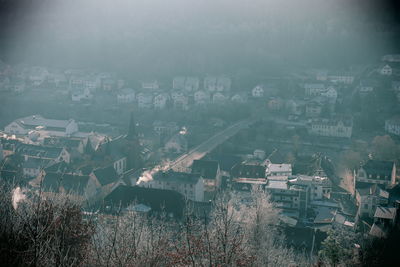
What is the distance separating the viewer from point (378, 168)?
477 inches

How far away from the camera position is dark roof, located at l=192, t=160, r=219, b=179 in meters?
11.5

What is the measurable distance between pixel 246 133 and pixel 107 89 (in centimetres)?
1127

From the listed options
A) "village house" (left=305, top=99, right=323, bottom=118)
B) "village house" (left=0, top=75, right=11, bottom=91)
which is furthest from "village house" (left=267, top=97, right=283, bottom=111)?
"village house" (left=0, top=75, right=11, bottom=91)

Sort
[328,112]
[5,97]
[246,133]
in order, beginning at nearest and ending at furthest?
1. [246,133]
2. [328,112]
3. [5,97]

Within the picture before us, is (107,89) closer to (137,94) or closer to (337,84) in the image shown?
(137,94)

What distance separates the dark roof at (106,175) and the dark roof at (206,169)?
2224 millimetres

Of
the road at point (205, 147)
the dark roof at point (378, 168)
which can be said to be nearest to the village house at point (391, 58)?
the road at point (205, 147)

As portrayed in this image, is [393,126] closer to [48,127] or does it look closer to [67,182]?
[67,182]

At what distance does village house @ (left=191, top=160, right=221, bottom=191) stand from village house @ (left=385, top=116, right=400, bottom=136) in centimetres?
912

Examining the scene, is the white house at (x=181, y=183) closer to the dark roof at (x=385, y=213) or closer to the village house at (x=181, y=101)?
the dark roof at (x=385, y=213)

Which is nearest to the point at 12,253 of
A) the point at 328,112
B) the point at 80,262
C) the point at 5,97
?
the point at 80,262

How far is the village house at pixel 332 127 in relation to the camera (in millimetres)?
16906

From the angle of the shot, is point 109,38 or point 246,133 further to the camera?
point 109,38

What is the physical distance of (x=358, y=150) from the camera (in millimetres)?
14695
